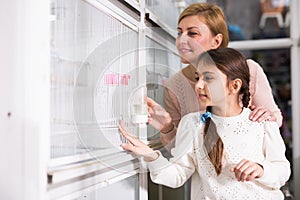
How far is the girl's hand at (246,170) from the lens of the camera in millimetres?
1098

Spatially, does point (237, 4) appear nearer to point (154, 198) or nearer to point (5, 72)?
point (154, 198)

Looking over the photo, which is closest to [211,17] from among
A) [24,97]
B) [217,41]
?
[217,41]

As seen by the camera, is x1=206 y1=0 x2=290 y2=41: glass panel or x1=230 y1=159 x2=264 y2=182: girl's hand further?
x1=206 y1=0 x2=290 y2=41: glass panel

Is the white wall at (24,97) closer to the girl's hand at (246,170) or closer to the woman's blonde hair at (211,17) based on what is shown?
the girl's hand at (246,170)

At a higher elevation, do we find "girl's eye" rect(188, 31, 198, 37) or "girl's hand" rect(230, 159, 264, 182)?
"girl's eye" rect(188, 31, 198, 37)

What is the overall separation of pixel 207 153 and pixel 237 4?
6.17ft

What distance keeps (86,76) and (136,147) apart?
29 centimetres

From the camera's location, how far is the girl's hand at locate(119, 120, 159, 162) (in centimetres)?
112

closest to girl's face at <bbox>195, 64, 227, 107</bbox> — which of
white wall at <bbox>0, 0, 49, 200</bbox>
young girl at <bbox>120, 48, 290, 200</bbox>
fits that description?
young girl at <bbox>120, 48, 290, 200</bbox>

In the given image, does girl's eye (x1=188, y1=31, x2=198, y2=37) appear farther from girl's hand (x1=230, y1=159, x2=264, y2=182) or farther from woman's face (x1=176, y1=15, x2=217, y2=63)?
girl's hand (x1=230, y1=159, x2=264, y2=182)

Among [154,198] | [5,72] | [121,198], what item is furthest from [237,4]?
[5,72]

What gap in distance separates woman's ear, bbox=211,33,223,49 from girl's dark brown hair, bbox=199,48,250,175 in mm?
122

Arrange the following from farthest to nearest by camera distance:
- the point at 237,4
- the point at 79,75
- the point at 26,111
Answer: the point at 237,4, the point at 79,75, the point at 26,111

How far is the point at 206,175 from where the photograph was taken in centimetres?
124
